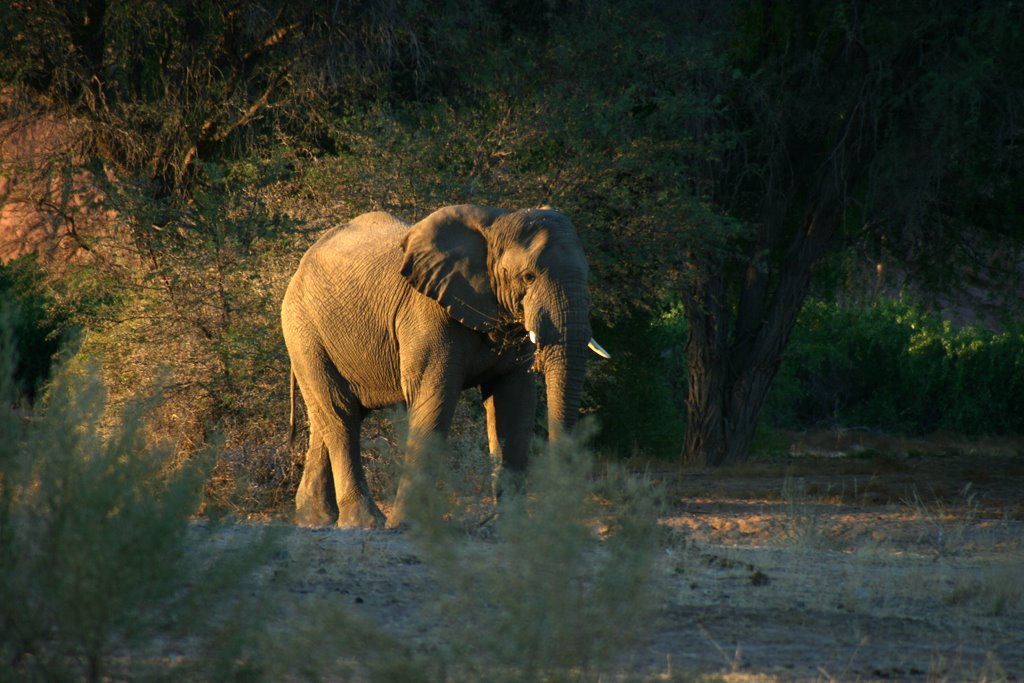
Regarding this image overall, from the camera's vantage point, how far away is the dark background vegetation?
13.9 metres

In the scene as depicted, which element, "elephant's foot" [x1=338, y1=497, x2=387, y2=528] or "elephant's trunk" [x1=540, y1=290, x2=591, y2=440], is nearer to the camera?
"elephant's trunk" [x1=540, y1=290, x2=591, y2=440]

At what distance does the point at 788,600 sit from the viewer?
688 centimetres

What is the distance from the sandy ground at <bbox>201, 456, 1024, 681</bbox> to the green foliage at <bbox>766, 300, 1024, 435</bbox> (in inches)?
818

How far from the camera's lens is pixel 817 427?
1254 inches

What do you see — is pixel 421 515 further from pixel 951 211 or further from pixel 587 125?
pixel 951 211

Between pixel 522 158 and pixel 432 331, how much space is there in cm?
651

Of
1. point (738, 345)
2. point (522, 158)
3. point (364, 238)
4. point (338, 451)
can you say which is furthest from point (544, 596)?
point (738, 345)

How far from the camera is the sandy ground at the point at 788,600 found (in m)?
5.48

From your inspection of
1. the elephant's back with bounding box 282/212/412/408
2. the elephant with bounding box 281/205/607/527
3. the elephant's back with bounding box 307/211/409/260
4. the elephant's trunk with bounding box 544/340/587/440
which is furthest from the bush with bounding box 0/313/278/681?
the elephant's back with bounding box 307/211/409/260

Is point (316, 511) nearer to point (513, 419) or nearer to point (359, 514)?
point (359, 514)

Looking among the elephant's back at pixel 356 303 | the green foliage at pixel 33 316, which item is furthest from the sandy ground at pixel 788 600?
the green foliage at pixel 33 316

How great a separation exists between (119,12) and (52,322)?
3.49 meters

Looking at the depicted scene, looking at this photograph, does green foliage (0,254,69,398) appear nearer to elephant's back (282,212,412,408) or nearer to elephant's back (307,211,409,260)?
elephant's back (282,212,412,408)

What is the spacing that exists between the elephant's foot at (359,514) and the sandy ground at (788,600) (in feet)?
5.57
